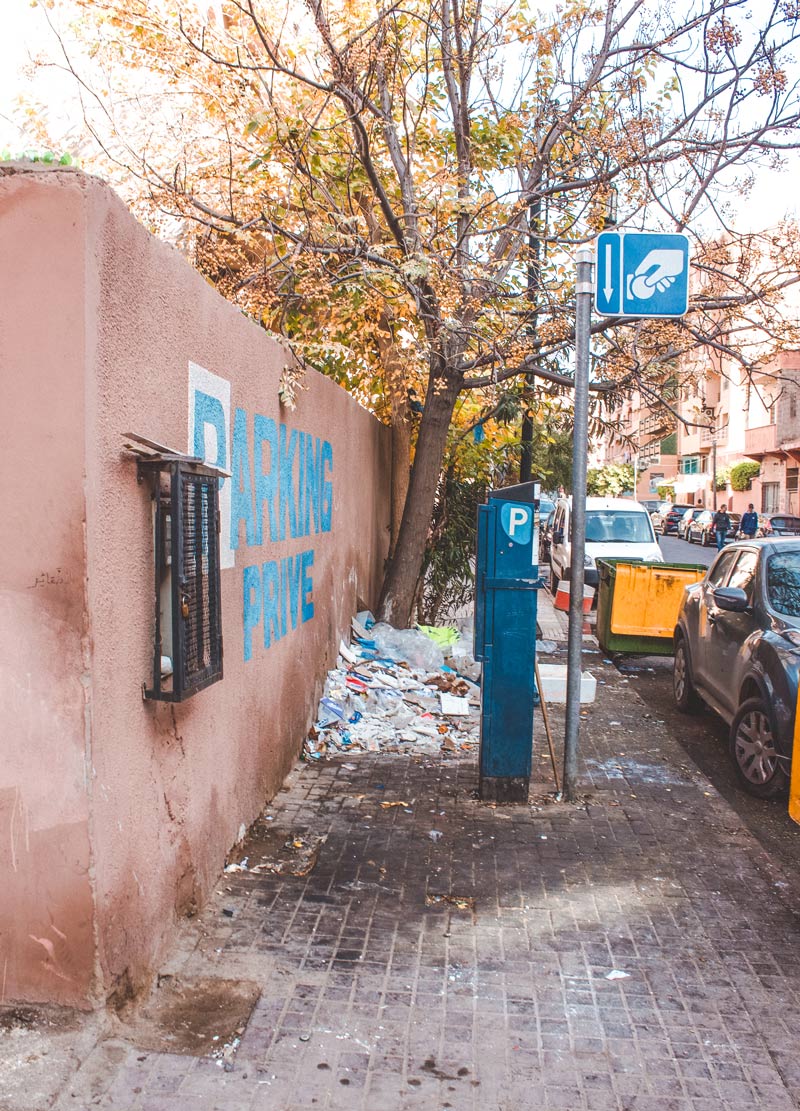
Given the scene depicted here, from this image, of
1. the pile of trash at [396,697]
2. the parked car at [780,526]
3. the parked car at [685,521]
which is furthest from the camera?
the parked car at [685,521]

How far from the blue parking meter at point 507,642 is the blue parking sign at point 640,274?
1288mm

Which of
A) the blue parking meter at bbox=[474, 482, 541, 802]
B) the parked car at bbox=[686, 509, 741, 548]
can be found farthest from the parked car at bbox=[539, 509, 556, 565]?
the blue parking meter at bbox=[474, 482, 541, 802]

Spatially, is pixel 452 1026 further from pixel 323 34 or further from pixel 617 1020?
pixel 323 34

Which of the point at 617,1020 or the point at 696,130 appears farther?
the point at 696,130

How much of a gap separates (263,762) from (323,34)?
5544 millimetres

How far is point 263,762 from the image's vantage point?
5.14 metres

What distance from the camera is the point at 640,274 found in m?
5.59

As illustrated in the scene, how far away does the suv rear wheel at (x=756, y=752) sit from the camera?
5973 millimetres

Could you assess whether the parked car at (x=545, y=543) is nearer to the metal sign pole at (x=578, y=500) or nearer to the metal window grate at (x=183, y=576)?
the metal sign pole at (x=578, y=500)

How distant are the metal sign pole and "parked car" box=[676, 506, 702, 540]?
38.2 meters

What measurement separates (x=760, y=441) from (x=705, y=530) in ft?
28.2

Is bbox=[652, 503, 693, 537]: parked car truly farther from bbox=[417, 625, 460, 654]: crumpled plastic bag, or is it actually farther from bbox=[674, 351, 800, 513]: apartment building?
bbox=[417, 625, 460, 654]: crumpled plastic bag

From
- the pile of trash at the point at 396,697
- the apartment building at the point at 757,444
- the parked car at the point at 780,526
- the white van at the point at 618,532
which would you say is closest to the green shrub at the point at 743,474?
the apartment building at the point at 757,444

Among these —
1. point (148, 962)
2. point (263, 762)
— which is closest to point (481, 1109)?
point (148, 962)
